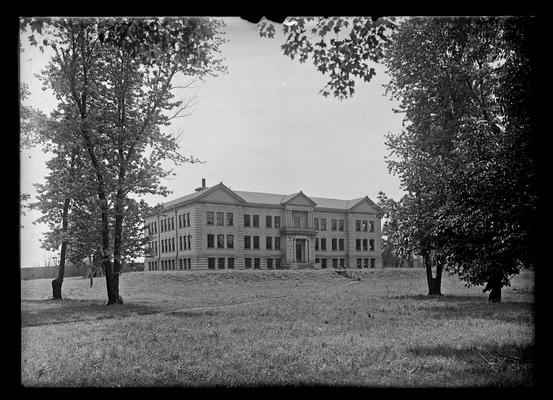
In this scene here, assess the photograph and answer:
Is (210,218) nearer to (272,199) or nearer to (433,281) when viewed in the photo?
(272,199)

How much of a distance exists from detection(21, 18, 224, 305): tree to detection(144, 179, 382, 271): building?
0.87m

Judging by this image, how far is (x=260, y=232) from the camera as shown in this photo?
1098 centimetres

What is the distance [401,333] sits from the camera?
9.63 m

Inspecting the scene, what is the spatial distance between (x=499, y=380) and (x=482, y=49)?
18.4 feet

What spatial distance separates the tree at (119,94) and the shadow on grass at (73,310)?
→ 0.39 metres

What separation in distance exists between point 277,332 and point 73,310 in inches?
171

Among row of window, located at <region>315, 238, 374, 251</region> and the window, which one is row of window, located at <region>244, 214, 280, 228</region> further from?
row of window, located at <region>315, 238, 374, 251</region>

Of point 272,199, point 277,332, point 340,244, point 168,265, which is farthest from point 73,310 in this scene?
point 340,244

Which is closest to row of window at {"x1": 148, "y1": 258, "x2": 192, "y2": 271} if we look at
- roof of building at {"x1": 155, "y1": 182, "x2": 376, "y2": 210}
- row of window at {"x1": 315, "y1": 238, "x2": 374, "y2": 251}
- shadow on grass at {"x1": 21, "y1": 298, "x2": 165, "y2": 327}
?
shadow on grass at {"x1": 21, "y1": 298, "x2": 165, "y2": 327}

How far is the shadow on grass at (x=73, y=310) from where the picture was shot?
952 cm

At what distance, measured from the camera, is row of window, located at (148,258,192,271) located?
447 inches

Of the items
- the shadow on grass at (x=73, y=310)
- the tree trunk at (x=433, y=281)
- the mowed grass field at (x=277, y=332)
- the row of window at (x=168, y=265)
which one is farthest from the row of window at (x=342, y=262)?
the shadow on grass at (x=73, y=310)
